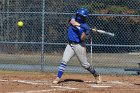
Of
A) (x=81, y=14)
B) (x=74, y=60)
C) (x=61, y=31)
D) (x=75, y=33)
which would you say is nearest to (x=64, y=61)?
(x=75, y=33)

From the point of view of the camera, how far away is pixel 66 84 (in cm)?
1193

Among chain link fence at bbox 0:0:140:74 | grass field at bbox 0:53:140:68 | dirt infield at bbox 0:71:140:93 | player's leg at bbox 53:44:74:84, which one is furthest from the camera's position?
grass field at bbox 0:53:140:68

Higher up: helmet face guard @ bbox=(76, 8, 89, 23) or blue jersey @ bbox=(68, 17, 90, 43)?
helmet face guard @ bbox=(76, 8, 89, 23)

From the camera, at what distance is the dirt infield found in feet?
35.3

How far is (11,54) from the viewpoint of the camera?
19.4 m

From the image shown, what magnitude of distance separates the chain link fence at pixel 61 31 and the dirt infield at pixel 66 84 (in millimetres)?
4012

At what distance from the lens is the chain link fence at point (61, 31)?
1816 cm

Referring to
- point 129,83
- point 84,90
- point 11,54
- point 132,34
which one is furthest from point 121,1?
point 84,90

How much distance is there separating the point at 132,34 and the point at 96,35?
5.21ft

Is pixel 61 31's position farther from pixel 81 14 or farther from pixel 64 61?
pixel 81 14

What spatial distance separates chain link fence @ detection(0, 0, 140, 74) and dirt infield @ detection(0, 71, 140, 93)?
4.01 meters

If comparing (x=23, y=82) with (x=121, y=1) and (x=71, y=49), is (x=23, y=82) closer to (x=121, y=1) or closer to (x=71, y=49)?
(x=71, y=49)

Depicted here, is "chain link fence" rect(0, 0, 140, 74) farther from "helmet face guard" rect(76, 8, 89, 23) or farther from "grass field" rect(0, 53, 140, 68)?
"helmet face guard" rect(76, 8, 89, 23)

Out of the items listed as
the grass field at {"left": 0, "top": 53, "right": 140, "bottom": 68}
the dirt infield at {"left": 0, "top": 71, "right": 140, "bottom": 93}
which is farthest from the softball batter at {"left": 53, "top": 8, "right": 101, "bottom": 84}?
the grass field at {"left": 0, "top": 53, "right": 140, "bottom": 68}
